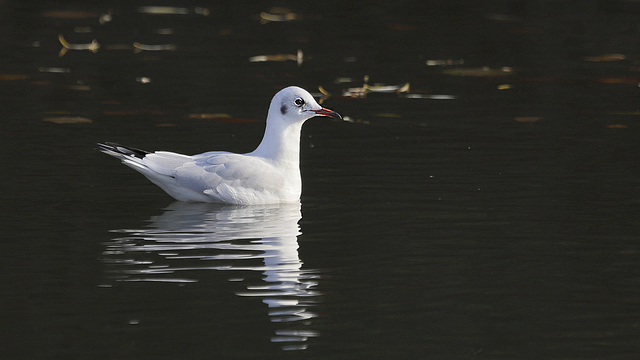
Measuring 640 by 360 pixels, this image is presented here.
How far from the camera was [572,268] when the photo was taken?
914 cm

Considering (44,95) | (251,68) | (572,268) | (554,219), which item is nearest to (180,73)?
(251,68)

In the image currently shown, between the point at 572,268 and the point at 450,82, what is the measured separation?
29.5ft

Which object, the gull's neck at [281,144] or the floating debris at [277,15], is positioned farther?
the floating debris at [277,15]

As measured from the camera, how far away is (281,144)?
476 inches

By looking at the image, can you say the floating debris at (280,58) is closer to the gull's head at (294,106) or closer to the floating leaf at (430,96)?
the floating leaf at (430,96)

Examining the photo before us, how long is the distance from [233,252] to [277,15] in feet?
48.1

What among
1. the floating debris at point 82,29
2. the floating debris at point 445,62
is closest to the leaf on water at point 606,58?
the floating debris at point 445,62

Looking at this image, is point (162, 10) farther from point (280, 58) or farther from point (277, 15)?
point (280, 58)

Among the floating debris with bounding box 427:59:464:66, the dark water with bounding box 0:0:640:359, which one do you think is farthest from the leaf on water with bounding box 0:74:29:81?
the floating debris with bounding box 427:59:464:66

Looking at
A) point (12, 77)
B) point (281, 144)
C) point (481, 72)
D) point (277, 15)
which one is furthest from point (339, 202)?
point (277, 15)

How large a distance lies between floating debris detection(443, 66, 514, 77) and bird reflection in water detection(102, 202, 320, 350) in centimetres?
730

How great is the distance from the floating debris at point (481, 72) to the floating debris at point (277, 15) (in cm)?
556

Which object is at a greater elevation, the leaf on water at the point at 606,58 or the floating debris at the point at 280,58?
the floating debris at the point at 280,58

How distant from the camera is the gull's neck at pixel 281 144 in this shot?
12.0 meters
